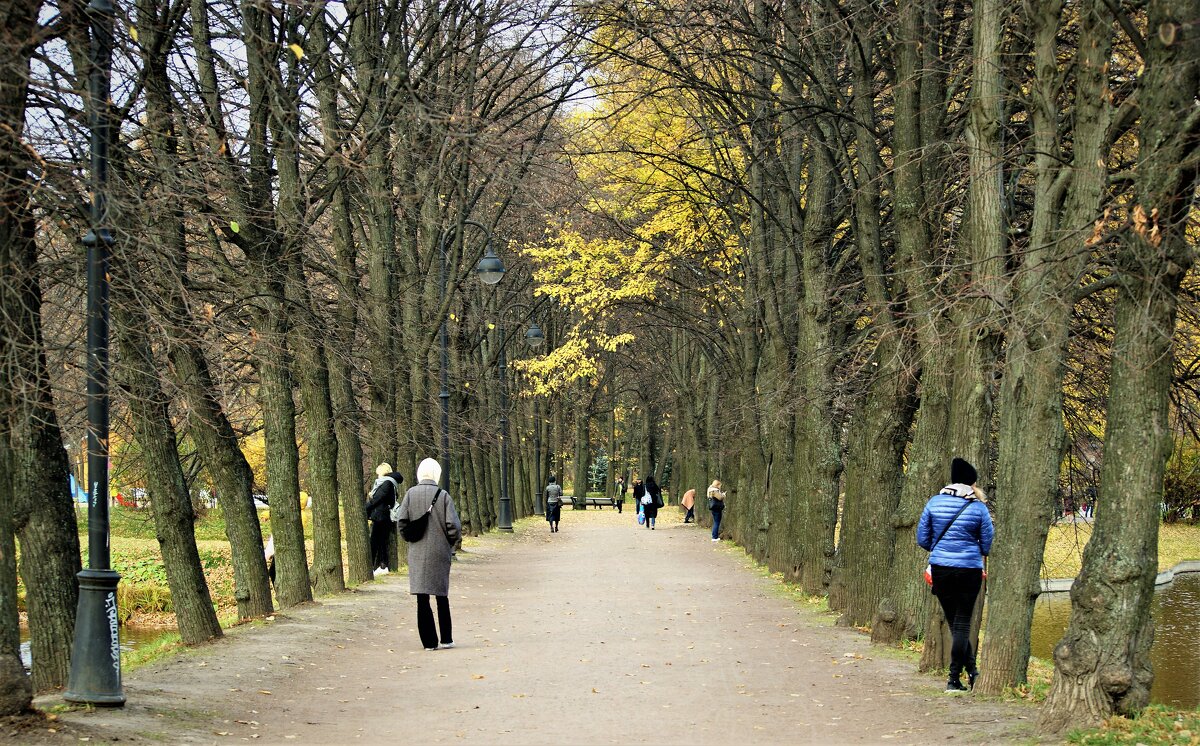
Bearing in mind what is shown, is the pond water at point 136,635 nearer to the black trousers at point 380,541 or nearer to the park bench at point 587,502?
Answer: the black trousers at point 380,541

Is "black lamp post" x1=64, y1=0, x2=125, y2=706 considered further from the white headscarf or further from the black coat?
the black coat

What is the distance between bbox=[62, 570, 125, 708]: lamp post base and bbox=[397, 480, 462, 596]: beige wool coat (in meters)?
4.95

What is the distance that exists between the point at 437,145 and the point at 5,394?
7810 millimetres

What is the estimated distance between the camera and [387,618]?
18.0 meters

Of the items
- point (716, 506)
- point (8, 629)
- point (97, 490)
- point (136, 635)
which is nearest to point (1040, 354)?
point (97, 490)

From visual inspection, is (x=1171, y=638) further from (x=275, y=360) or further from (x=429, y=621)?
(x=275, y=360)

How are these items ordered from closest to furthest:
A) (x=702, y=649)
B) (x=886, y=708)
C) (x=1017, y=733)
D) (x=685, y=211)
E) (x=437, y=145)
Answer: (x=1017, y=733) → (x=886, y=708) → (x=702, y=649) → (x=437, y=145) → (x=685, y=211)

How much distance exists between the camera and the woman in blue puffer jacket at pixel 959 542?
1166 centimetres

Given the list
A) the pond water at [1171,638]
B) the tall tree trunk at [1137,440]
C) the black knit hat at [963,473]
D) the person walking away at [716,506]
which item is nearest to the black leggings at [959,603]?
the black knit hat at [963,473]

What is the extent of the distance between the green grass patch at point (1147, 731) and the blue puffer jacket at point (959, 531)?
275cm

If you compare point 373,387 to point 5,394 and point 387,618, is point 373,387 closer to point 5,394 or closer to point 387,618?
point 387,618

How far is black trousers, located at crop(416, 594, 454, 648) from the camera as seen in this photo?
14578 millimetres

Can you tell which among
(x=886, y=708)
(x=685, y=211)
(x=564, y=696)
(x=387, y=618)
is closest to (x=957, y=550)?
(x=886, y=708)

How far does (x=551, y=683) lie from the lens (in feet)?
40.6
